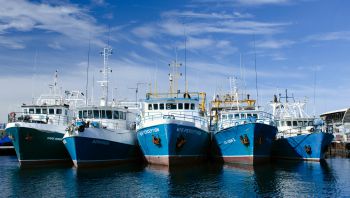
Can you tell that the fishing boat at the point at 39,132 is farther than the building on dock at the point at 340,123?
No

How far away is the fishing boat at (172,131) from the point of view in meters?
31.1

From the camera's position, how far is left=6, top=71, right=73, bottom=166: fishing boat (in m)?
33.6

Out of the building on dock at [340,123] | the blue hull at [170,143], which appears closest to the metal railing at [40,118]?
the blue hull at [170,143]

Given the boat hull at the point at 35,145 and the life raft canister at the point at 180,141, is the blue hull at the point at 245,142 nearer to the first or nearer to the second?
the life raft canister at the point at 180,141

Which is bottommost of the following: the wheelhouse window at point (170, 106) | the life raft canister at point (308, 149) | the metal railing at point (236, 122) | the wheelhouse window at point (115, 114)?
the life raft canister at point (308, 149)

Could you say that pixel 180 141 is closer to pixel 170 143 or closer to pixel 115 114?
pixel 170 143

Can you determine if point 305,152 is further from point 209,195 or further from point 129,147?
point 209,195

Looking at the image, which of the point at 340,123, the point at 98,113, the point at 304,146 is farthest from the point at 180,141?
the point at 340,123

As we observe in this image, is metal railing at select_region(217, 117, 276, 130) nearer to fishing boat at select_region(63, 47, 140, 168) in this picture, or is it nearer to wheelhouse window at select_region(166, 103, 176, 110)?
wheelhouse window at select_region(166, 103, 176, 110)

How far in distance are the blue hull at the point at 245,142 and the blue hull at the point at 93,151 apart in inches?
382

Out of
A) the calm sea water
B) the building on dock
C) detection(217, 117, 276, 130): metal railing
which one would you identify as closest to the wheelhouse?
the calm sea water

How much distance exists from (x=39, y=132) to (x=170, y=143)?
40.6 feet

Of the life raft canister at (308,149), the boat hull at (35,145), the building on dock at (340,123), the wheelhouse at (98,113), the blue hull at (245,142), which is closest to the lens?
the blue hull at (245,142)

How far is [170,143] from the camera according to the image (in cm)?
3091
